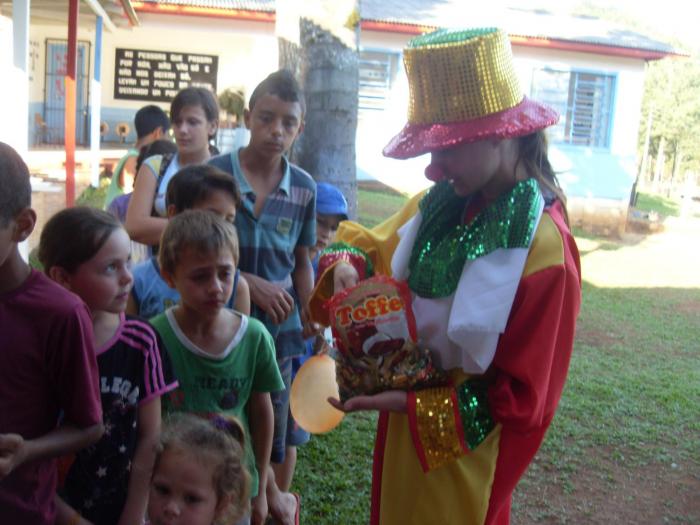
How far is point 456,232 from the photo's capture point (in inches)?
84.4

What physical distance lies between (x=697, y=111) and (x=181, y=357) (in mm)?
42084

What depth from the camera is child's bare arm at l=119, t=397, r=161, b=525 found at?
7.13ft

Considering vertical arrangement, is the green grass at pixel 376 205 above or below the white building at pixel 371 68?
below

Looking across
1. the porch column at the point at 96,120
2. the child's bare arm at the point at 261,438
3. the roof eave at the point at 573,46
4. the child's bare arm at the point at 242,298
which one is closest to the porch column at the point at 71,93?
the porch column at the point at 96,120

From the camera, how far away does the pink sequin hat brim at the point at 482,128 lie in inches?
76.7

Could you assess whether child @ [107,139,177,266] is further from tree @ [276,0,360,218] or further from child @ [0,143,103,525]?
child @ [0,143,103,525]

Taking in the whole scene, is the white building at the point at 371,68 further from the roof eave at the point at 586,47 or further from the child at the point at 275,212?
the child at the point at 275,212

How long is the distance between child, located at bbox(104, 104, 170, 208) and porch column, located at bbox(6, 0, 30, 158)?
1.48m

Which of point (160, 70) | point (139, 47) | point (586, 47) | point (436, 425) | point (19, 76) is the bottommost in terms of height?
point (436, 425)

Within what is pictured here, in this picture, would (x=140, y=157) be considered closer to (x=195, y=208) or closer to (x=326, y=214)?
(x=326, y=214)

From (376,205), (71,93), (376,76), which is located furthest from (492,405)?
(376,76)

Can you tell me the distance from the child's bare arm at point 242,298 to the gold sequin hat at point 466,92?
3.29ft

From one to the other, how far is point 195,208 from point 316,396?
2.63ft

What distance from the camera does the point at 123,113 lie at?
67.6ft
